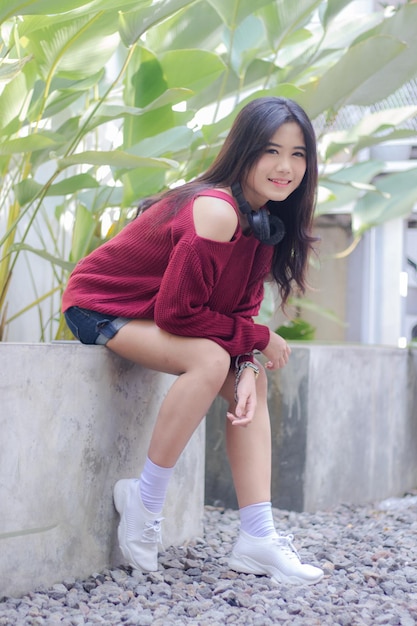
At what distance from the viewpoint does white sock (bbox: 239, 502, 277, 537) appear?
1.34m

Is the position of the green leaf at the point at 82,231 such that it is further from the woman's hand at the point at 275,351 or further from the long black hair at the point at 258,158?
the woman's hand at the point at 275,351

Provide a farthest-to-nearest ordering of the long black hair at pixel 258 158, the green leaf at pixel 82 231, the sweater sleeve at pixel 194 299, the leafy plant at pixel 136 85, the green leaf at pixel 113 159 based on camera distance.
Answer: the green leaf at pixel 82 231 < the leafy plant at pixel 136 85 < the green leaf at pixel 113 159 < the long black hair at pixel 258 158 < the sweater sleeve at pixel 194 299

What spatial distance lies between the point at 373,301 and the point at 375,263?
140 millimetres

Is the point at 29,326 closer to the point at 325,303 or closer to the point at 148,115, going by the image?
the point at 148,115

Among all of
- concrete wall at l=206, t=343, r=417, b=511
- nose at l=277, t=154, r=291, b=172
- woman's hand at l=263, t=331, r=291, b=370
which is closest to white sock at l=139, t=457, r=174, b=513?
woman's hand at l=263, t=331, r=291, b=370

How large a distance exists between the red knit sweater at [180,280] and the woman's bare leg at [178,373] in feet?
0.07

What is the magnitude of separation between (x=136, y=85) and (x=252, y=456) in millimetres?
845

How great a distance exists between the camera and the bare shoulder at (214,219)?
1.26m

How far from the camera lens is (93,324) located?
4.40 ft

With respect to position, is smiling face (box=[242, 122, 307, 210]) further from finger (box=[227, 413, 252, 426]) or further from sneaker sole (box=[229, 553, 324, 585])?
sneaker sole (box=[229, 553, 324, 585])

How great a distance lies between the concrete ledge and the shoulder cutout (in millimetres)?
234

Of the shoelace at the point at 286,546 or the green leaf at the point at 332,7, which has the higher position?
the green leaf at the point at 332,7

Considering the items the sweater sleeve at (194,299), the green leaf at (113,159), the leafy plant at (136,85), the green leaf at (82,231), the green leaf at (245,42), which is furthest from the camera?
the green leaf at (245,42)

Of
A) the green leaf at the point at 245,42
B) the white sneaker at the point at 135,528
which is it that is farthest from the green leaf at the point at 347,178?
the white sneaker at the point at 135,528
